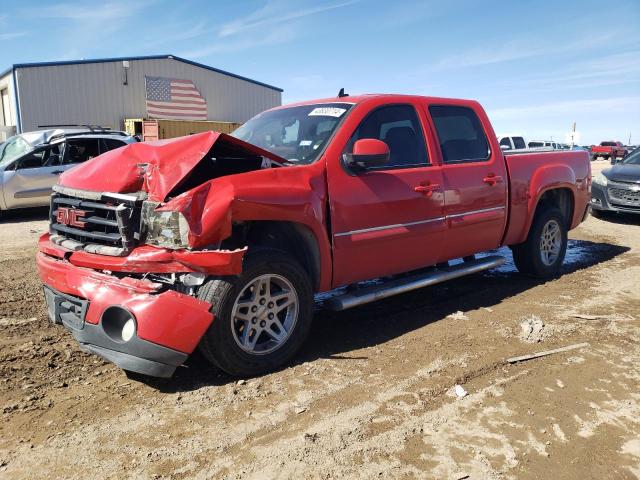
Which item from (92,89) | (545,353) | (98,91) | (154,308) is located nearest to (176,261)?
(154,308)

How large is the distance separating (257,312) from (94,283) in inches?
41.8

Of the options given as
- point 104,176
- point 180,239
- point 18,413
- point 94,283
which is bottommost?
point 18,413

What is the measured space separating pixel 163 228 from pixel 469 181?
3.06 metres

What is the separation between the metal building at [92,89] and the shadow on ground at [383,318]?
2188cm

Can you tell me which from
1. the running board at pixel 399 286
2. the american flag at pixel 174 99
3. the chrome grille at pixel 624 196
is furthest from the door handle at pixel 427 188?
the american flag at pixel 174 99

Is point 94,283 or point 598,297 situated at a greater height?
point 94,283

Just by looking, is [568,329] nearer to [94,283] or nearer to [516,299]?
[516,299]

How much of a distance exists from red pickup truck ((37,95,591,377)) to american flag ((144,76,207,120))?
83.9 ft

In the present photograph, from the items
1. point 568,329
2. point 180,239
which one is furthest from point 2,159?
point 568,329

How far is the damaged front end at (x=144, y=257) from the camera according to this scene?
321 centimetres

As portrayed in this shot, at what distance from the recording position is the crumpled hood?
11.2 feet

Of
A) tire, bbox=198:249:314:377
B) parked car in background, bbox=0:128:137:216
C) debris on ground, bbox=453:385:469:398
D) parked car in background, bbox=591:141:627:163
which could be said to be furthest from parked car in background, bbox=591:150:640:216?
parked car in background, bbox=591:141:627:163

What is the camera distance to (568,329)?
464cm

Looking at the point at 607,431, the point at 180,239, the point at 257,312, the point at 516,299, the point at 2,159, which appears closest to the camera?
the point at 607,431
